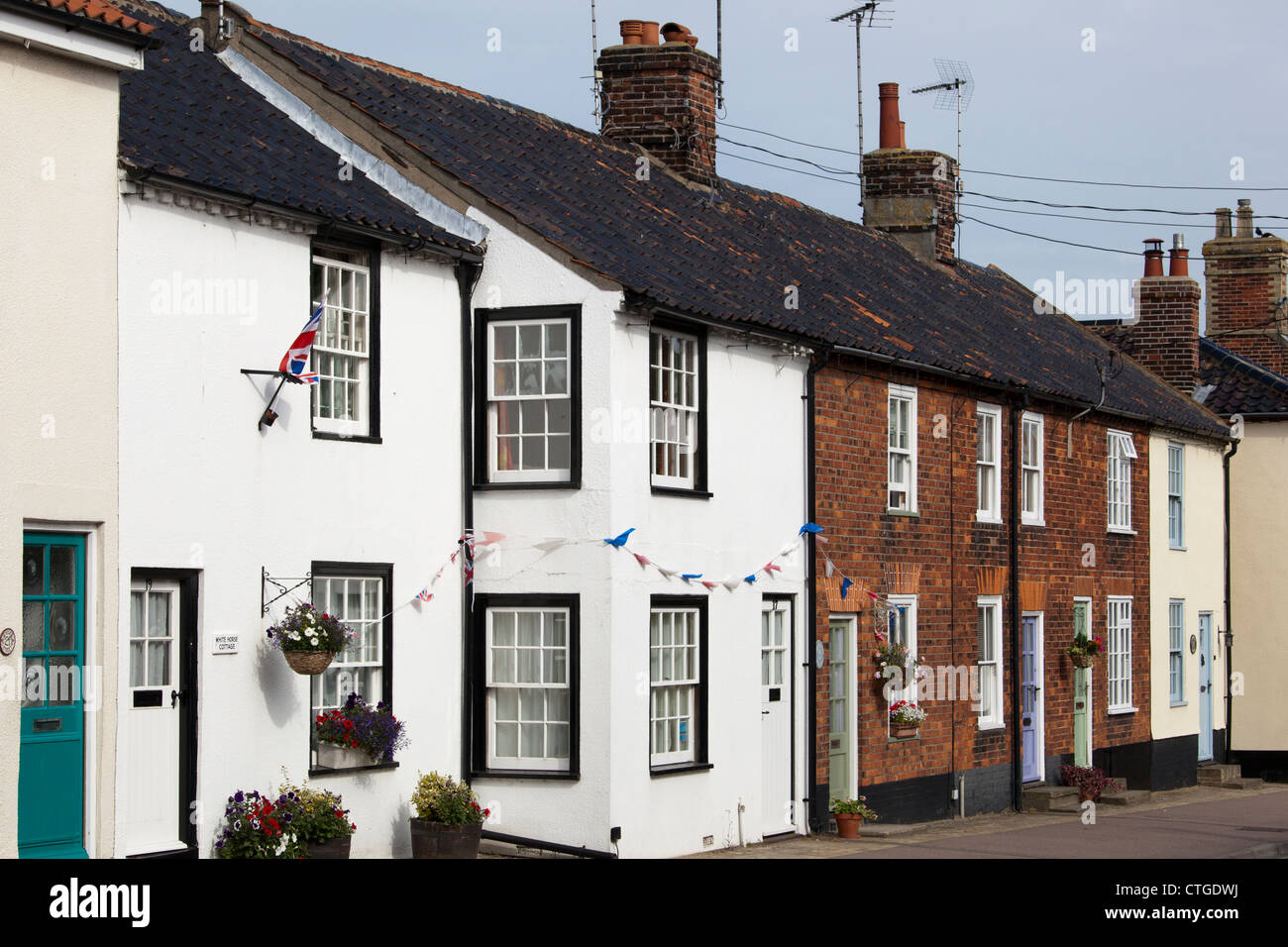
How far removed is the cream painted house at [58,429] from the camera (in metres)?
12.1

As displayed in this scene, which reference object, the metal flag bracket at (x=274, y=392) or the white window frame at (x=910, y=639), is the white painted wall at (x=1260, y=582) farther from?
the metal flag bracket at (x=274, y=392)

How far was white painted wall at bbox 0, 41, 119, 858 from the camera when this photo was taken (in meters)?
12.0

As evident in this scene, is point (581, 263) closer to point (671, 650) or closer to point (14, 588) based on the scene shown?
point (671, 650)

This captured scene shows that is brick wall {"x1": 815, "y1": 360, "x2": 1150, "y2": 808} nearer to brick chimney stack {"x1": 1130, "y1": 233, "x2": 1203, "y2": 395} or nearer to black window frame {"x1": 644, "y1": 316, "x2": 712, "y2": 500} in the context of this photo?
black window frame {"x1": 644, "y1": 316, "x2": 712, "y2": 500}

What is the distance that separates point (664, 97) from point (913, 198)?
22.0 ft

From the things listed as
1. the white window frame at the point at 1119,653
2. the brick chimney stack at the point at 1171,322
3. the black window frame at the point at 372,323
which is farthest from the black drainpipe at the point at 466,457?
the brick chimney stack at the point at 1171,322

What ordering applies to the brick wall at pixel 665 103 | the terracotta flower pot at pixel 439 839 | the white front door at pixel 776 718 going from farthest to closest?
1. the brick wall at pixel 665 103
2. the white front door at pixel 776 718
3. the terracotta flower pot at pixel 439 839

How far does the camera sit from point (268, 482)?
14.6 meters

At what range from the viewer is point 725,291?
19078 millimetres

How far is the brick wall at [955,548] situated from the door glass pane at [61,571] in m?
9.51

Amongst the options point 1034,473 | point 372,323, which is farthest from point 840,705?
point 372,323

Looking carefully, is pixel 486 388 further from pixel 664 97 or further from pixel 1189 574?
pixel 1189 574

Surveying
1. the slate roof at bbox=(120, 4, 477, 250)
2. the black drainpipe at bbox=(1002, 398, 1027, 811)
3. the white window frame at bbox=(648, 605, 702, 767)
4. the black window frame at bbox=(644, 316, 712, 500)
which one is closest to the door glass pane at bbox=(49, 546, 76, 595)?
the slate roof at bbox=(120, 4, 477, 250)
